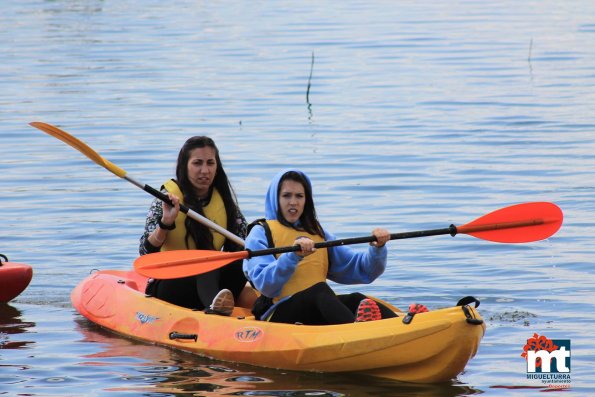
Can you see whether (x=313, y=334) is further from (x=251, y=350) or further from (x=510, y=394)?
(x=510, y=394)

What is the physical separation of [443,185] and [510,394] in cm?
586

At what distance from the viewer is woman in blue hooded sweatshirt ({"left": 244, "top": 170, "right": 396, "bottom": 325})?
714 centimetres

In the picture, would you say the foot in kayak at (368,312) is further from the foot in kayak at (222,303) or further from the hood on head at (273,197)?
the foot in kayak at (222,303)

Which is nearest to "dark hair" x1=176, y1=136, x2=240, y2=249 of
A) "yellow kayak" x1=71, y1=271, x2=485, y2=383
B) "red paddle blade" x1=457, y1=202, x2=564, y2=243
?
"yellow kayak" x1=71, y1=271, x2=485, y2=383

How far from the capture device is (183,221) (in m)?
8.02

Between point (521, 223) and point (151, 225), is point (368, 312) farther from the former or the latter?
point (151, 225)

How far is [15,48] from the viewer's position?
952 inches

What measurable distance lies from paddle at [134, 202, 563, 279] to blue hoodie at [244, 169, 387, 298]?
0.35ft

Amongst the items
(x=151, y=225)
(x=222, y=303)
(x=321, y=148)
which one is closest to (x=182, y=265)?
(x=222, y=303)

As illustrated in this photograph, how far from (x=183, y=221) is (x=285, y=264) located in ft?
3.67

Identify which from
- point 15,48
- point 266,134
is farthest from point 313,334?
point 15,48

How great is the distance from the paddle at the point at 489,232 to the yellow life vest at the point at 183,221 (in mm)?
513

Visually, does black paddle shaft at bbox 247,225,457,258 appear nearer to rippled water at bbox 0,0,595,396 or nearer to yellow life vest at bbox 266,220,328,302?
yellow life vest at bbox 266,220,328,302

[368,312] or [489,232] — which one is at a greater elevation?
[489,232]
